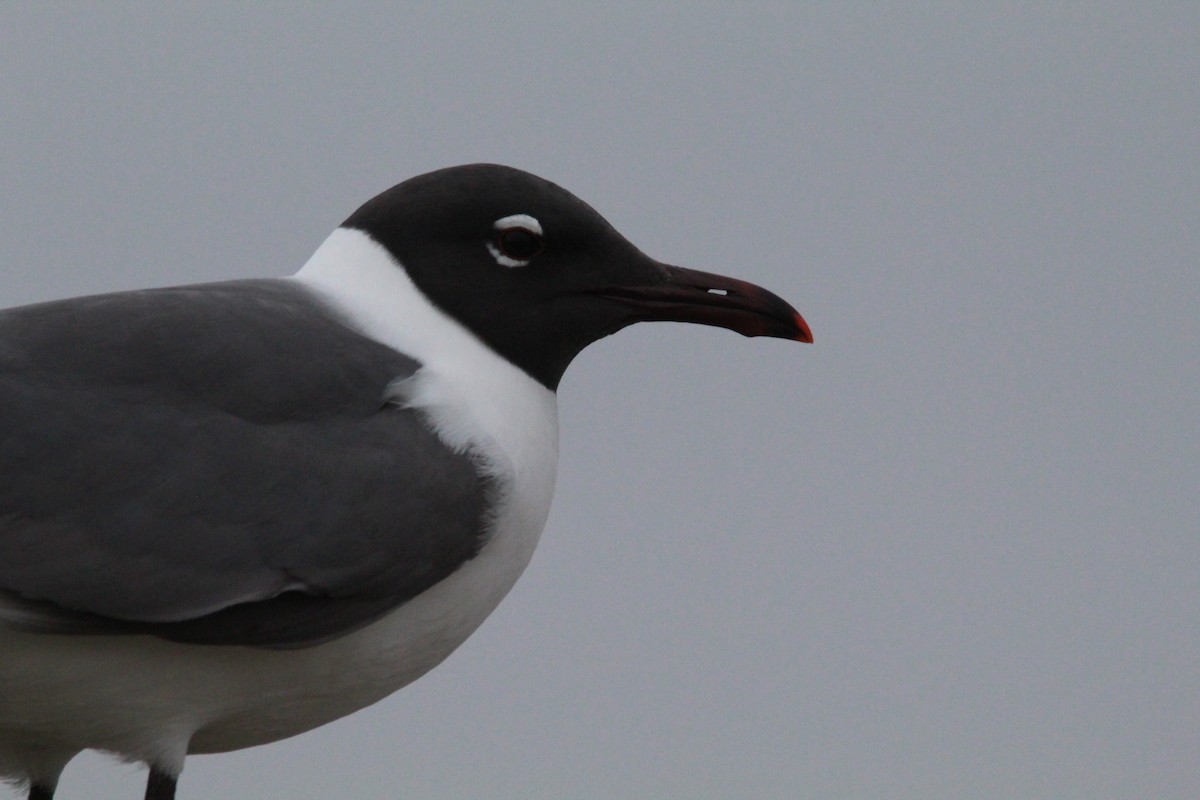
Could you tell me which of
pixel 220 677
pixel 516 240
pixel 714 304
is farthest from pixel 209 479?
pixel 714 304

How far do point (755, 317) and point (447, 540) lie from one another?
1.04 metres

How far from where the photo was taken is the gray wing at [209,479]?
3.10m

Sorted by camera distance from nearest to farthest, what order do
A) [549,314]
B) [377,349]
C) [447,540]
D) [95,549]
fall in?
1. [95,549]
2. [447,540]
3. [377,349]
4. [549,314]

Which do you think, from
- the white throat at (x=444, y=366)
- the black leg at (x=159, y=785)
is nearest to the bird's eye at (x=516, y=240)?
the white throat at (x=444, y=366)

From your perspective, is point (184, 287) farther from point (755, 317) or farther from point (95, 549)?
point (755, 317)

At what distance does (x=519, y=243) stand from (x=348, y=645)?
3.11 feet

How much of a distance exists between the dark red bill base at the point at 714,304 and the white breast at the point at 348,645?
30 centimetres

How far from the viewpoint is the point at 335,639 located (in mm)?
3305

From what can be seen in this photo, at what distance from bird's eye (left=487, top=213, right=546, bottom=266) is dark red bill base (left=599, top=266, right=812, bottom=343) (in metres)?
0.19

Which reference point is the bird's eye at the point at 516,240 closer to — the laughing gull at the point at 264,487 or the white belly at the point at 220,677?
the laughing gull at the point at 264,487

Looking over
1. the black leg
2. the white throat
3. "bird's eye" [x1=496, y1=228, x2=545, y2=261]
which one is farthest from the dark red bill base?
the black leg

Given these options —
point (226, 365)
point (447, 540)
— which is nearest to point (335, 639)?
point (447, 540)

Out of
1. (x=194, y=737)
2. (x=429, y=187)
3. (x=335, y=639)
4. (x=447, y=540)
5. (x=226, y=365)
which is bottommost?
(x=194, y=737)

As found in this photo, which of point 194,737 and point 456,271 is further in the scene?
point 456,271
